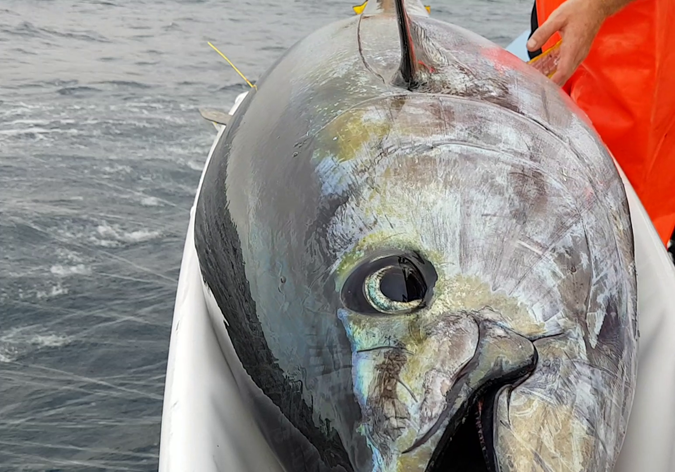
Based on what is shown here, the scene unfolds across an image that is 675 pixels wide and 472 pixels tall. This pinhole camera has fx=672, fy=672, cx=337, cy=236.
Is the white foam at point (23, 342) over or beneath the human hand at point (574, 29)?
beneath

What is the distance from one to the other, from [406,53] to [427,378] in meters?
0.71

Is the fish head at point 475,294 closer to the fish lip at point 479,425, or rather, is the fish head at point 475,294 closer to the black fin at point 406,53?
the fish lip at point 479,425

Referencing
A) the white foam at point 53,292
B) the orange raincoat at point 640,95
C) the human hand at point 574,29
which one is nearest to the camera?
the human hand at point 574,29

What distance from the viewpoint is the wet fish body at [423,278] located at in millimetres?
921

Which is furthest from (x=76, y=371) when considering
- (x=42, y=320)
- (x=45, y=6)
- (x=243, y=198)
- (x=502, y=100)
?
(x=45, y=6)

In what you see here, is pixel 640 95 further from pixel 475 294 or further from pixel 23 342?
pixel 23 342

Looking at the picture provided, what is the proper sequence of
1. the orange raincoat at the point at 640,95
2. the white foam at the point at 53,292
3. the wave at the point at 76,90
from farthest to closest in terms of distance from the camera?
the wave at the point at 76,90
the white foam at the point at 53,292
the orange raincoat at the point at 640,95

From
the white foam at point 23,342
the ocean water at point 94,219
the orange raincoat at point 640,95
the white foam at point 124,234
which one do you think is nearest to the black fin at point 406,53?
the orange raincoat at point 640,95

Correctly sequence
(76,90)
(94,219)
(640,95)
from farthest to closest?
(76,90), (94,219), (640,95)

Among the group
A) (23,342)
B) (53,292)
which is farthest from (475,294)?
(53,292)

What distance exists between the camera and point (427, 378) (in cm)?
92

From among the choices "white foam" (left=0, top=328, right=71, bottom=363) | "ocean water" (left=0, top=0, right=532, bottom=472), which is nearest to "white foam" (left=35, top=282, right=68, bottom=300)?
"ocean water" (left=0, top=0, right=532, bottom=472)

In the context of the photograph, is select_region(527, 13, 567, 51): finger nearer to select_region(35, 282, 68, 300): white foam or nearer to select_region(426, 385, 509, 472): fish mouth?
select_region(426, 385, 509, 472): fish mouth

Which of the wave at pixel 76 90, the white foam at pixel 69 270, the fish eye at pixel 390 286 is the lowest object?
the white foam at pixel 69 270
